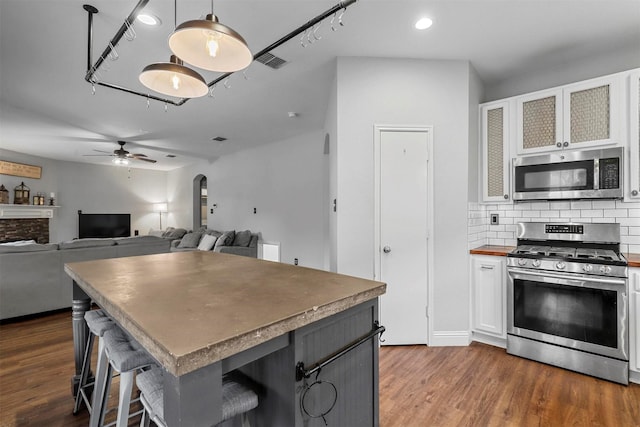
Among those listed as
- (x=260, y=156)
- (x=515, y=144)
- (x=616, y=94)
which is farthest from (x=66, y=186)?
(x=616, y=94)

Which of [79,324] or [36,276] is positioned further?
[36,276]

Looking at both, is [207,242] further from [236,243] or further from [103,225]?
[103,225]

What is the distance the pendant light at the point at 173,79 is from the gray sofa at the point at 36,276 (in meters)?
3.49

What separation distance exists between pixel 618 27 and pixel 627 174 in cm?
119

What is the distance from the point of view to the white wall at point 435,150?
110 inches

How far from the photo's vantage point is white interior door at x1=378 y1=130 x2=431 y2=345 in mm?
2822

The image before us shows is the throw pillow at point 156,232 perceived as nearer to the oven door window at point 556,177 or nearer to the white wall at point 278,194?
the white wall at point 278,194

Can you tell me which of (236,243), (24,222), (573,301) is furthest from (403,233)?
(24,222)

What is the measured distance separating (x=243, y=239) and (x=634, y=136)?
5.81m

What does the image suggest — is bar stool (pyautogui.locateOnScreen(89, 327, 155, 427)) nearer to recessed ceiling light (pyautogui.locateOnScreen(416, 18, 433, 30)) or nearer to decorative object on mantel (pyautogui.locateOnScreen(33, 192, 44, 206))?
recessed ceiling light (pyautogui.locateOnScreen(416, 18, 433, 30))

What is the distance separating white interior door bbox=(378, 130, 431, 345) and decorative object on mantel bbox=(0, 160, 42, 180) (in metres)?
8.17

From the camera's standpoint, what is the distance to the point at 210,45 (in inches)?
52.1

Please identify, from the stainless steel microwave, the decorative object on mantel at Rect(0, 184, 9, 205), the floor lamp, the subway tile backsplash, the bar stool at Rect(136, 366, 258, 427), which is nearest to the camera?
the bar stool at Rect(136, 366, 258, 427)

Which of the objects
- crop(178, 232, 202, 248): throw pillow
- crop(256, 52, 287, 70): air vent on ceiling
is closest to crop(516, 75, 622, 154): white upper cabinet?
crop(256, 52, 287, 70): air vent on ceiling
